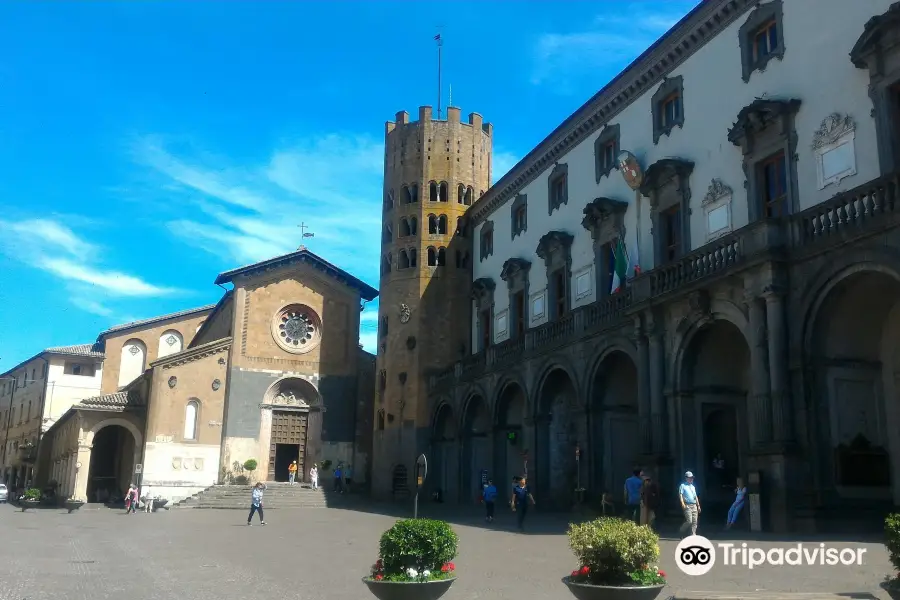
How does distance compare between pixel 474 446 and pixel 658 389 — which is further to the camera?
pixel 474 446

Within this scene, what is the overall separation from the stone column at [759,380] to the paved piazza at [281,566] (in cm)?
381

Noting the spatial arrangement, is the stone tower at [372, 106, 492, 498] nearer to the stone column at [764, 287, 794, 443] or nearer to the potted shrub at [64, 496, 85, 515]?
the potted shrub at [64, 496, 85, 515]

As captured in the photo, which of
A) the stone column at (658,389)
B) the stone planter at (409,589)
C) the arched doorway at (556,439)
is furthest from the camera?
the arched doorway at (556,439)

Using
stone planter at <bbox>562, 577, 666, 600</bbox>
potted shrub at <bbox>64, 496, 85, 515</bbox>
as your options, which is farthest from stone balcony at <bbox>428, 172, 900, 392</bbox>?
potted shrub at <bbox>64, 496, 85, 515</bbox>

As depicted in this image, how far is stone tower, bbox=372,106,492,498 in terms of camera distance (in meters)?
43.6

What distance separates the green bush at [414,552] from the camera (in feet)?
32.8

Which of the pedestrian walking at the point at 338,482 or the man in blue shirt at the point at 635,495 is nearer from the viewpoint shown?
the man in blue shirt at the point at 635,495

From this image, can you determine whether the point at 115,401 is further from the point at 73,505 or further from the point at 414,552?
the point at 414,552

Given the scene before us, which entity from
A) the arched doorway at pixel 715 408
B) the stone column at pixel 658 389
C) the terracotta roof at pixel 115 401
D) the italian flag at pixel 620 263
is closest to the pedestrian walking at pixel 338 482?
the terracotta roof at pixel 115 401

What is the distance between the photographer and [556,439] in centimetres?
3266

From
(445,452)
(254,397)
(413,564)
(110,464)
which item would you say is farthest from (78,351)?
(413,564)

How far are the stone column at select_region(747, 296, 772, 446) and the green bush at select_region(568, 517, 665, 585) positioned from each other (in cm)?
1204

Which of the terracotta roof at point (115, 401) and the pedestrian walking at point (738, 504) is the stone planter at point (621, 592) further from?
the terracotta roof at point (115, 401)

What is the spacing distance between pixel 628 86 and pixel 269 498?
1051 inches
